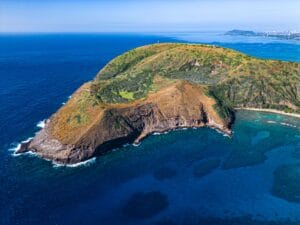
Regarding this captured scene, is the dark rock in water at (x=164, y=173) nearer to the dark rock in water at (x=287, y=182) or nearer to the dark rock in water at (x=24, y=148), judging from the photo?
the dark rock in water at (x=287, y=182)

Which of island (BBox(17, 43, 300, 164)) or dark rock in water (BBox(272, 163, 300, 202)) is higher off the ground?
island (BBox(17, 43, 300, 164))

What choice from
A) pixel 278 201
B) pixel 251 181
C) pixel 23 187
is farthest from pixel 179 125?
pixel 23 187

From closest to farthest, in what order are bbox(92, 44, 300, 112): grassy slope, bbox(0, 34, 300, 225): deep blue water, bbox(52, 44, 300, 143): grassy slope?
bbox(0, 34, 300, 225): deep blue water → bbox(52, 44, 300, 143): grassy slope → bbox(92, 44, 300, 112): grassy slope

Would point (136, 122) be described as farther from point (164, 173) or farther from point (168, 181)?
point (168, 181)

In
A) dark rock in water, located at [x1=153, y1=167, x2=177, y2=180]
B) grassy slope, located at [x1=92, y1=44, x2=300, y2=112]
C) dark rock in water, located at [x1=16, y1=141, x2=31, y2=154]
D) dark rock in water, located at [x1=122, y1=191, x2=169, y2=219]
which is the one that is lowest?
dark rock in water, located at [x1=122, y1=191, x2=169, y2=219]

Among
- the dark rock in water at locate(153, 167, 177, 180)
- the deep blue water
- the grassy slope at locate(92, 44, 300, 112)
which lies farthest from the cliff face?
the dark rock in water at locate(153, 167, 177, 180)

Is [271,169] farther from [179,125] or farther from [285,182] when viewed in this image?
[179,125]

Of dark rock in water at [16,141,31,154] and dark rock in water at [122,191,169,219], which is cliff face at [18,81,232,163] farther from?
dark rock in water at [122,191,169,219]

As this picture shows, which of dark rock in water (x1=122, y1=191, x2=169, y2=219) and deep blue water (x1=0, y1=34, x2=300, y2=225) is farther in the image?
dark rock in water (x1=122, y1=191, x2=169, y2=219)
